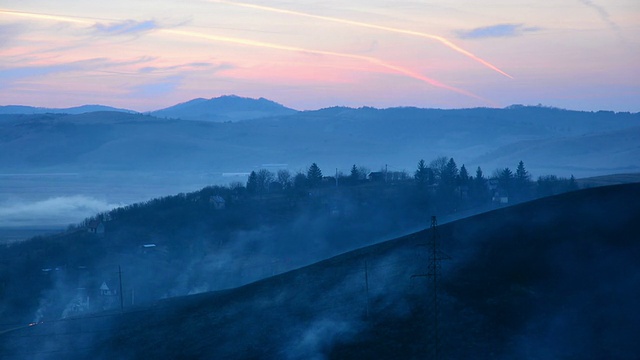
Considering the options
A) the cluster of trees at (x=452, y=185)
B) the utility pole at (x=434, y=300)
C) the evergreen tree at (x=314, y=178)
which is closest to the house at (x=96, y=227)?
the cluster of trees at (x=452, y=185)

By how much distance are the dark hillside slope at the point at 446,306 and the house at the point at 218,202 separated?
56.6 m

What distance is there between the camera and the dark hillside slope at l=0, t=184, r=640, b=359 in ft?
150

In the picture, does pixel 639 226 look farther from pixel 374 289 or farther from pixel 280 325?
pixel 280 325

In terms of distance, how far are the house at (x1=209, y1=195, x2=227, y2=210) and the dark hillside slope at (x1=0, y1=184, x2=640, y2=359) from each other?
56.6m

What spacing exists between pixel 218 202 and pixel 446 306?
261ft

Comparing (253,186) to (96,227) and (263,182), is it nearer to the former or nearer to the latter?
(263,182)

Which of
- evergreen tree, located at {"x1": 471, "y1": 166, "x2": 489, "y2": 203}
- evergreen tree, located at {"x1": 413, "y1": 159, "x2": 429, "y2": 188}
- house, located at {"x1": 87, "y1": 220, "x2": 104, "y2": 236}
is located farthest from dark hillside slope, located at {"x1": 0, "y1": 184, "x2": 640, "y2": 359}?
evergreen tree, located at {"x1": 413, "y1": 159, "x2": 429, "y2": 188}

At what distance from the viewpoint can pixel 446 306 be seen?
164ft

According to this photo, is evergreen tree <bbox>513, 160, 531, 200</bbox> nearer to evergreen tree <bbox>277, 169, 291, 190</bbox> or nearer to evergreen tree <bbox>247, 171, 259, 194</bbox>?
evergreen tree <bbox>277, 169, 291, 190</bbox>

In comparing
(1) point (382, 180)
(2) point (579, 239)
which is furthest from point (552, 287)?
(1) point (382, 180)

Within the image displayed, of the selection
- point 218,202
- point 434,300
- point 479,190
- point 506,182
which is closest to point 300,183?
point 218,202

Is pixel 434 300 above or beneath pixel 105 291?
above

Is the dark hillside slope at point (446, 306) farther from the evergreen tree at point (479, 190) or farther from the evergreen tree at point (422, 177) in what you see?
the evergreen tree at point (422, 177)

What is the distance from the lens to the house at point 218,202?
12444 cm
